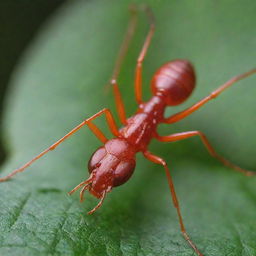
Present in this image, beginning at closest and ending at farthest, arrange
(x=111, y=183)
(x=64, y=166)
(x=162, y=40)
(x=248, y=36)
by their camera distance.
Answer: (x=111, y=183) → (x=64, y=166) → (x=248, y=36) → (x=162, y=40)

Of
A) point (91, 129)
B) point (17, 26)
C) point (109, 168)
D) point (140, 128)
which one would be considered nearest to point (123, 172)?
point (109, 168)

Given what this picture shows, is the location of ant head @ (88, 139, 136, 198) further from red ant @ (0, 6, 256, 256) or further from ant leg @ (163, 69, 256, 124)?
ant leg @ (163, 69, 256, 124)

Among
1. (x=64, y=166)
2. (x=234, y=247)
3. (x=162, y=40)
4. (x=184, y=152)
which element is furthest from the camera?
(x=162, y=40)

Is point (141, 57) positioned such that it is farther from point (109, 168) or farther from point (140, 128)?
point (109, 168)

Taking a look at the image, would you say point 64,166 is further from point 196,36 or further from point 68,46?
point 196,36

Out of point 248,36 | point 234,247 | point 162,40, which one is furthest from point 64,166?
point 248,36

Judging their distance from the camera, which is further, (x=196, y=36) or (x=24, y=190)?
(x=196, y=36)
